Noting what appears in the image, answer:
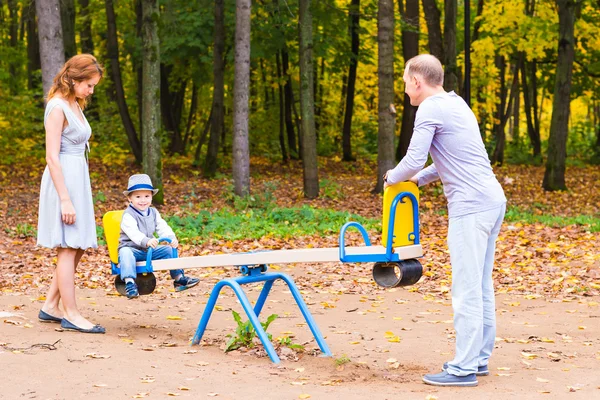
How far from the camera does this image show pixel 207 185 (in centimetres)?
1941

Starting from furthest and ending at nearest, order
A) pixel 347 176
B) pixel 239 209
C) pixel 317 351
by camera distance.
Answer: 1. pixel 347 176
2. pixel 239 209
3. pixel 317 351

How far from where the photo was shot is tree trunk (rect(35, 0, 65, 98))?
535 inches

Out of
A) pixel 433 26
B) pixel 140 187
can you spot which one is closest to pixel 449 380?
pixel 140 187

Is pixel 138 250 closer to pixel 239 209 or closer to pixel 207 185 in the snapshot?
pixel 239 209

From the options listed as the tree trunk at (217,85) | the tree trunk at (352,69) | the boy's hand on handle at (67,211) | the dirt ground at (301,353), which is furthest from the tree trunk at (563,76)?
the boy's hand on handle at (67,211)

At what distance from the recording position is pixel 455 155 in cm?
498

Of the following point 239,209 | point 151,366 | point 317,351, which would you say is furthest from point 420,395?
point 239,209

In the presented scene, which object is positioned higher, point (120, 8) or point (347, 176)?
point (120, 8)

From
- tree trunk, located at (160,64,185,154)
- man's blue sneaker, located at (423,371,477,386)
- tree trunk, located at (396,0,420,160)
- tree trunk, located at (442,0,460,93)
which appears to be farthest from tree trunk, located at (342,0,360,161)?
man's blue sneaker, located at (423,371,477,386)

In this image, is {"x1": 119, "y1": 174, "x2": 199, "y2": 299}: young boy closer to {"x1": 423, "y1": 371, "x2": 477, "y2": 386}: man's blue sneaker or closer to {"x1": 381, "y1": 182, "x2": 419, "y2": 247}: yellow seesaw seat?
{"x1": 381, "y1": 182, "x2": 419, "y2": 247}: yellow seesaw seat

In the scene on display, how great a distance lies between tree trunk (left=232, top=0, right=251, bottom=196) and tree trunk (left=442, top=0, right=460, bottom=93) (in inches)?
216

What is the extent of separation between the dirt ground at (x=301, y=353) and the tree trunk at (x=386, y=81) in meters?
8.25

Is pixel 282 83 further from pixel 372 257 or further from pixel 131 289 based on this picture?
pixel 372 257

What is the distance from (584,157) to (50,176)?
95.3 ft
